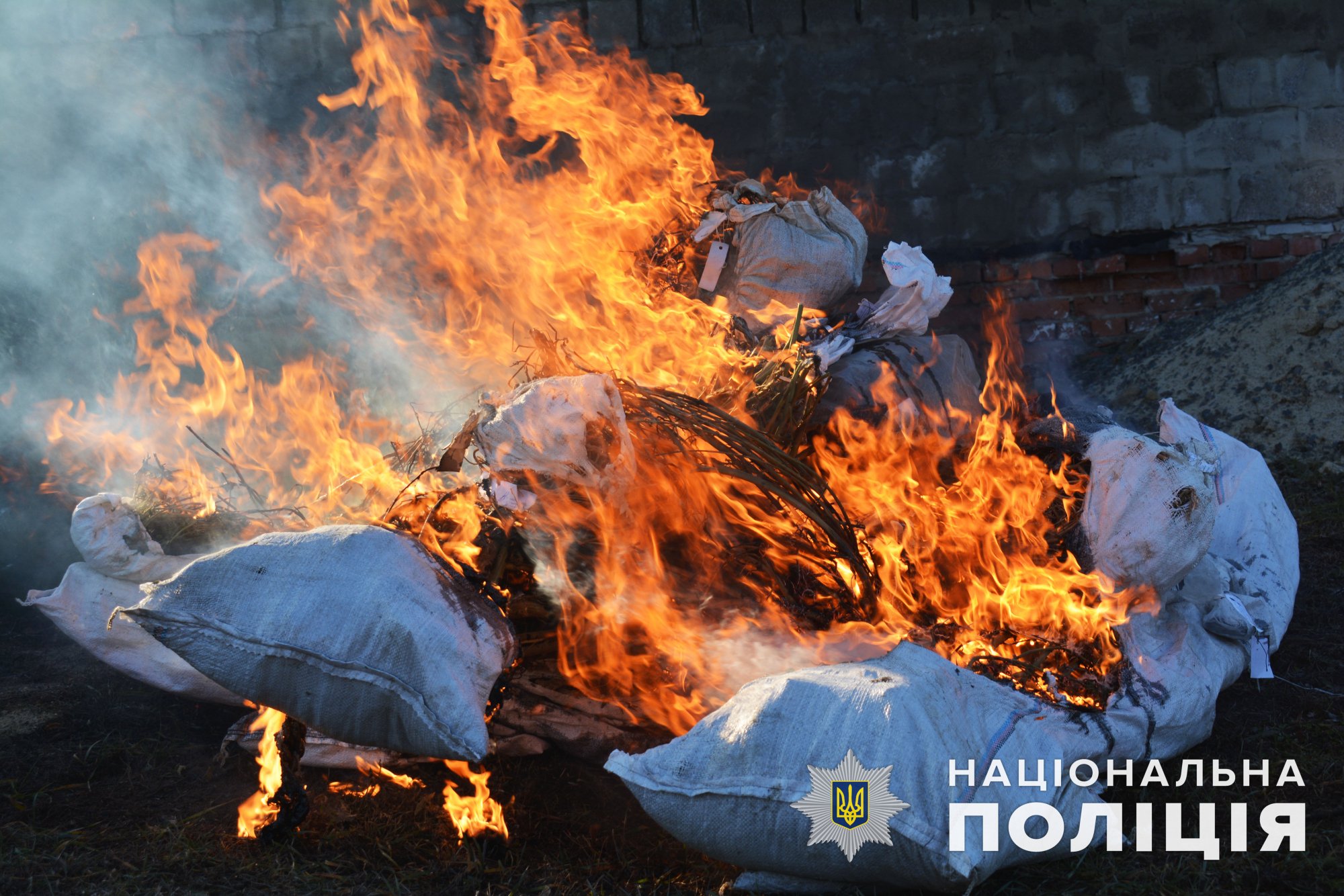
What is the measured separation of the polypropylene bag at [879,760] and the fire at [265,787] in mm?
830

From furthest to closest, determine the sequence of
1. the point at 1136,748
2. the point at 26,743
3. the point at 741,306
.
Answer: the point at 741,306 → the point at 26,743 → the point at 1136,748

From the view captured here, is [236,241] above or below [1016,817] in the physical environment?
above

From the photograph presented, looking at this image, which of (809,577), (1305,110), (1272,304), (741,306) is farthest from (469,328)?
(1305,110)

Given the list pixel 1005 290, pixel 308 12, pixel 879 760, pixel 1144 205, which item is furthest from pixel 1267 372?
pixel 308 12

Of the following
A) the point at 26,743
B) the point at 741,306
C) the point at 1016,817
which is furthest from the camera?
the point at 741,306

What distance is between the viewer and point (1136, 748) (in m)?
2.22

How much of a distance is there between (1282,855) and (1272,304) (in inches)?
139

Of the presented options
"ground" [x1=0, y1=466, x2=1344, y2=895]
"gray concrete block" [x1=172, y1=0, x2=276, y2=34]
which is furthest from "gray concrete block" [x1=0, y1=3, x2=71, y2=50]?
"ground" [x1=0, y1=466, x2=1344, y2=895]

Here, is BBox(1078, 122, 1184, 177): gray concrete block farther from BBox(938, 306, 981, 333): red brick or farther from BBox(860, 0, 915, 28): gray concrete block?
BBox(860, 0, 915, 28): gray concrete block

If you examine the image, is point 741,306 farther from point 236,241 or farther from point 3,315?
point 3,315

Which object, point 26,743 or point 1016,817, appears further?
point 26,743

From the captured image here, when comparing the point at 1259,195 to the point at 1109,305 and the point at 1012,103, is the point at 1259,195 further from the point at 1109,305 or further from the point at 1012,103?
the point at 1012,103

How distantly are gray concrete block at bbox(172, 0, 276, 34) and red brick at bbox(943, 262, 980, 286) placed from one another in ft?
12.4

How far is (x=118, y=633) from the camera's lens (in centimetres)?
291
